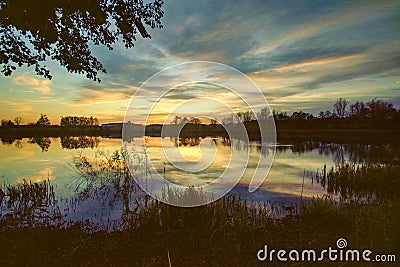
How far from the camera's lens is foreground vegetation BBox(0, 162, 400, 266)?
4.48 meters

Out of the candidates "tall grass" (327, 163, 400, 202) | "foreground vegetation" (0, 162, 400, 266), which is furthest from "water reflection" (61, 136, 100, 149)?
"foreground vegetation" (0, 162, 400, 266)

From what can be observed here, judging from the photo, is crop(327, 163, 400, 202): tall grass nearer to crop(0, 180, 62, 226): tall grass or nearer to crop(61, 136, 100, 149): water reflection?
crop(0, 180, 62, 226): tall grass

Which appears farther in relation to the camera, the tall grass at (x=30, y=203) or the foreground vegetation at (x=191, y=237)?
the tall grass at (x=30, y=203)

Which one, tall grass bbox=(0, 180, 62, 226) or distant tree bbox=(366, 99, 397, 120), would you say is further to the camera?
distant tree bbox=(366, 99, 397, 120)

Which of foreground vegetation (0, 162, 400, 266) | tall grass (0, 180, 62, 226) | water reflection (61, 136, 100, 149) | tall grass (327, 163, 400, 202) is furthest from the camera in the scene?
water reflection (61, 136, 100, 149)

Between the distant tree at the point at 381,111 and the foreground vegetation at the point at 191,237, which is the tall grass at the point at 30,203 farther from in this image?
the distant tree at the point at 381,111

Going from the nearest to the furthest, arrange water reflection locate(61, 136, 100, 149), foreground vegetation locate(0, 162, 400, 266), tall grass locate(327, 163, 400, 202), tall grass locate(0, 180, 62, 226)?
1. foreground vegetation locate(0, 162, 400, 266)
2. tall grass locate(0, 180, 62, 226)
3. tall grass locate(327, 163, 400, 202)
4. water reflection locate(61, 136, 100, 149)

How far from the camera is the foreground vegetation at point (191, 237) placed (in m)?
4.48

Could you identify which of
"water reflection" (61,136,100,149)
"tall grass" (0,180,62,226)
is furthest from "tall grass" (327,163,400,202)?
"water reflection" (61,136,100,149)

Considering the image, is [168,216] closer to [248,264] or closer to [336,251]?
[248,264]

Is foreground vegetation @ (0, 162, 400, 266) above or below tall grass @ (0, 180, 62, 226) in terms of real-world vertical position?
above

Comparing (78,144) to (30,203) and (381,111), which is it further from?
(381,111)

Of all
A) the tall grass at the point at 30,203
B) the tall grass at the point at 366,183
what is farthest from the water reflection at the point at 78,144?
the tall grass at the point at 366,183

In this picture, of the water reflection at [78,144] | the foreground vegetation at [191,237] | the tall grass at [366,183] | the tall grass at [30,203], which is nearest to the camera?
the foreground vegetation at [191,237]
